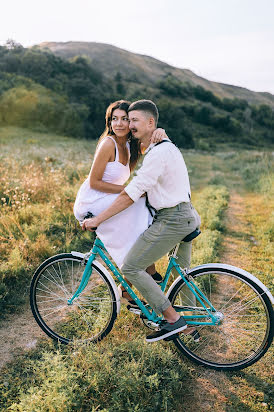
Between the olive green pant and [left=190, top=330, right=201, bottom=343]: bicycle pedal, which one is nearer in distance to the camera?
the olive green pant

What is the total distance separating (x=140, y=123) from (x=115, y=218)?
0.92 meters

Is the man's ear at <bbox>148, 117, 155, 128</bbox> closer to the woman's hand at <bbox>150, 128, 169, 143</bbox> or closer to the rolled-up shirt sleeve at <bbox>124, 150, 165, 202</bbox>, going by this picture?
the woman's hand at <bbox>150, 128, 169, 143</bbox>

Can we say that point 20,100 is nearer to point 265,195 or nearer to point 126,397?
point 265,195

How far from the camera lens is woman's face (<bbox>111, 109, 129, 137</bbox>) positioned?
10.6ft

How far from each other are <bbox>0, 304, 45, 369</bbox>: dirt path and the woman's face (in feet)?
7.90

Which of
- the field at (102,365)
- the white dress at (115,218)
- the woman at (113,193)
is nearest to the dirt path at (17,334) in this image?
the field at (102,365)

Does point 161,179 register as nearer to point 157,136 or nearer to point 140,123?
point 157,136

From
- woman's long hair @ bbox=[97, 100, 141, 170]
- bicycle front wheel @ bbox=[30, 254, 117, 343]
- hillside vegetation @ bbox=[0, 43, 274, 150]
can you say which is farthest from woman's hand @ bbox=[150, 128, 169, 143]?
hillside vegetation @ bbox=[0, 43, 274, 150]

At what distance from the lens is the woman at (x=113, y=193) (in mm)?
3068

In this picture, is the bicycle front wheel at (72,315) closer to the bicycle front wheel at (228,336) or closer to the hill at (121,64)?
the bicycle front wheel at (228,336)

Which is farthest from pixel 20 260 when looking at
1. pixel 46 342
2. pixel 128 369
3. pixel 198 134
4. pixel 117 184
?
pixel 198 134

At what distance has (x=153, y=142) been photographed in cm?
282

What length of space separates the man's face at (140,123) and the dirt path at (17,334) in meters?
2.49

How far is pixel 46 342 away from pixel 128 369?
1.10m
